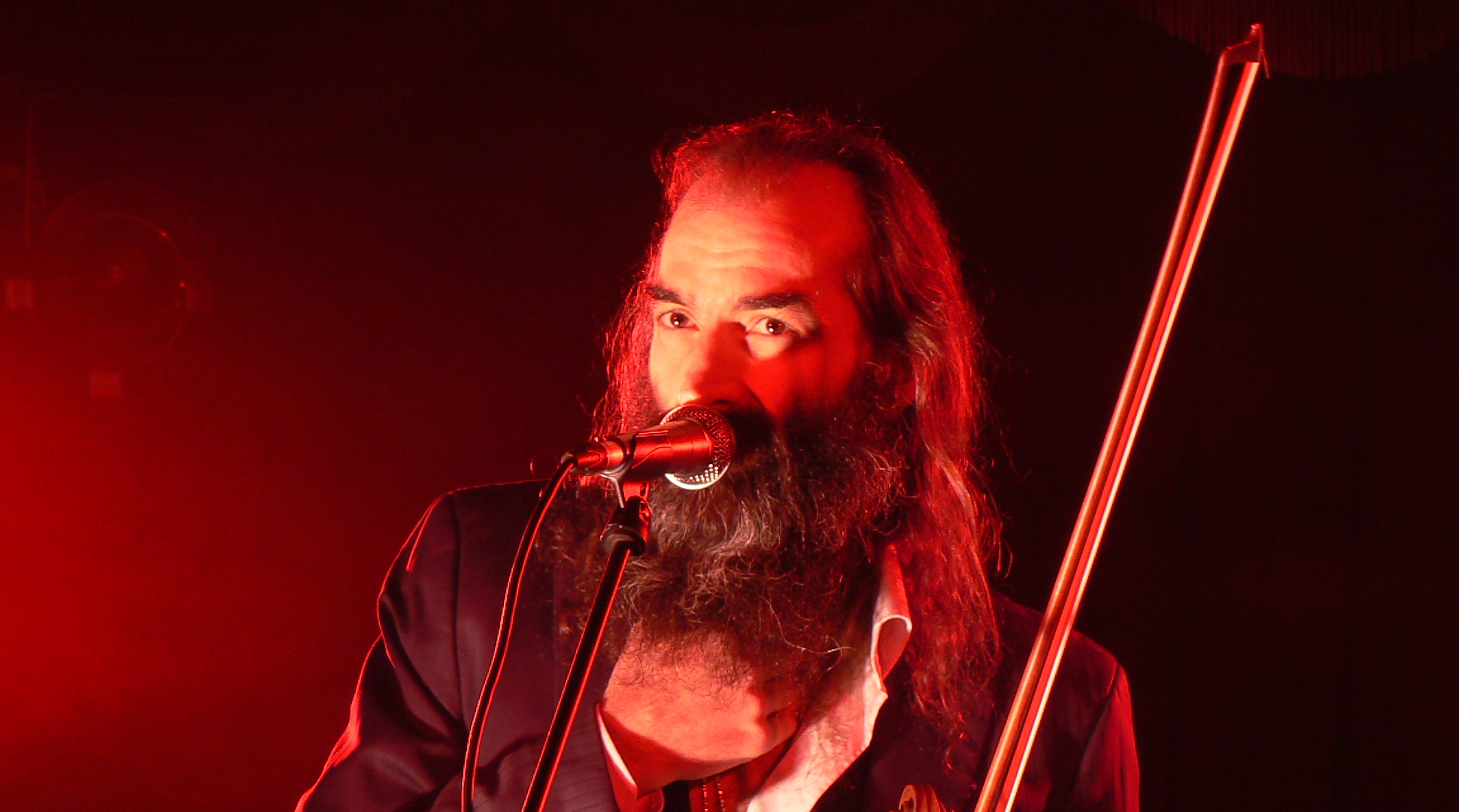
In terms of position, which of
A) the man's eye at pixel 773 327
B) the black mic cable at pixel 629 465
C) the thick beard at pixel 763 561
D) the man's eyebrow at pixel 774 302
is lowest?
the thick beard at pixel 763 561

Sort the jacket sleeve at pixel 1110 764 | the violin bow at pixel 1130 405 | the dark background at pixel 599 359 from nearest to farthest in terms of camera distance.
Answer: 1. the violin bow at pixel 1130 405
2. the jacket sleeve at pixel 1110 764
3. the dark background at pixel 599 359

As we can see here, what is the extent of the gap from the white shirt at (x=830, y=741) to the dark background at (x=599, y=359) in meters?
0.99

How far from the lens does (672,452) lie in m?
0.95

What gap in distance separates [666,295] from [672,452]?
62 cm

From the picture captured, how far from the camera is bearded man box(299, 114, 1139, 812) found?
150cm

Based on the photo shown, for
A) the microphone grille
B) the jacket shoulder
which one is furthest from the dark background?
the microphone grille

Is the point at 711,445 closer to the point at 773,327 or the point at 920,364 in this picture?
the point at 773,327

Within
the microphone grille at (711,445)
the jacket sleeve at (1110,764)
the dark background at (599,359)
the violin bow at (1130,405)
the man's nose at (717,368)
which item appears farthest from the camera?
the dark background at (599,359)

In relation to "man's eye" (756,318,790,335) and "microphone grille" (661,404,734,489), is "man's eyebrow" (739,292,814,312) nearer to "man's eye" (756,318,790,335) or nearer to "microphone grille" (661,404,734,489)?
"man's eye" (756,318,790,335)

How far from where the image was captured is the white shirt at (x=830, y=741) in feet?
4.75

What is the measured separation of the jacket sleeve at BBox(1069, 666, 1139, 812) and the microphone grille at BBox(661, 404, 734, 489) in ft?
2.97

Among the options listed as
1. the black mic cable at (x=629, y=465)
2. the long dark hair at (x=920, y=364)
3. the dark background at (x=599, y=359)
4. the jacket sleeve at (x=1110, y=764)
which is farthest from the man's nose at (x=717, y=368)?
the dark background at (x=599, y=359)

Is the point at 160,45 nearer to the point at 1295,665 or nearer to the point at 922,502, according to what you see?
the point at 922,502

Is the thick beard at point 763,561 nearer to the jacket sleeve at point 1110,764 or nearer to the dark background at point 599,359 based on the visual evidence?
the jacket sleeve at point 1110,764
